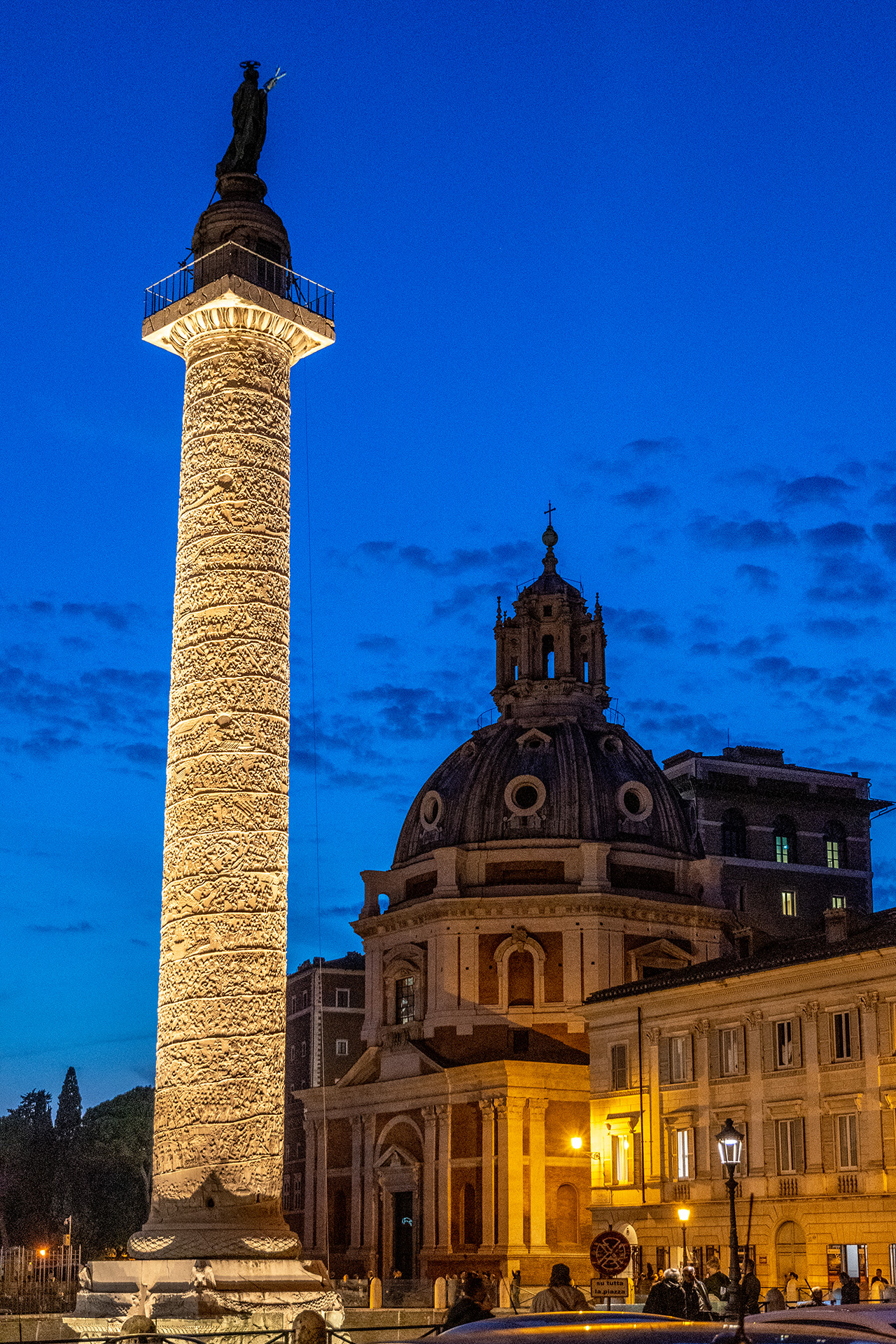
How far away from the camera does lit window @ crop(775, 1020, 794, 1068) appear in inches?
1551

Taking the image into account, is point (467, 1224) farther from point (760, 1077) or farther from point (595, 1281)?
point (595, 1281)

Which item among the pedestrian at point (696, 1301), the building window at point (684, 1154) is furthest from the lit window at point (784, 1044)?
the pedestrian at point (696, 1301)

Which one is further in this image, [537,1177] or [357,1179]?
[357,1179]

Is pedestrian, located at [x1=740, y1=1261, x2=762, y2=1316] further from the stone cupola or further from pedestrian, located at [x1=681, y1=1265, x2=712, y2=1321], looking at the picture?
the stone cupola

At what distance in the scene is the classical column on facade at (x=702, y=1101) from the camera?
137ft

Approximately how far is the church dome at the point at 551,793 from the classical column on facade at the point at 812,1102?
57.0ft

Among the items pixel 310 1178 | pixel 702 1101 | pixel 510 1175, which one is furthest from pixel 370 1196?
pixel 702 1101

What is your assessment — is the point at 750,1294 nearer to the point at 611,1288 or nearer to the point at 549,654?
the point at 611,1288

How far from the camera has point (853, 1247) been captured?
3647 cm

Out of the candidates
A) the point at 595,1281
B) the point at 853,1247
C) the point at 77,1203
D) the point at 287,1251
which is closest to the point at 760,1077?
the point at 853,1247

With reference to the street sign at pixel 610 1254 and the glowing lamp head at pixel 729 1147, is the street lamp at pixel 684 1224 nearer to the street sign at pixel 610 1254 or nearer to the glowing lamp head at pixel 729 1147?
the glowing lamp head at pixel 729 1147

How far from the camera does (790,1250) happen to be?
38.3 meters

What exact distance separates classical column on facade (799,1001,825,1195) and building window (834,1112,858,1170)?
0.56 meters

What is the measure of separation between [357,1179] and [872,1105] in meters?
24.8
